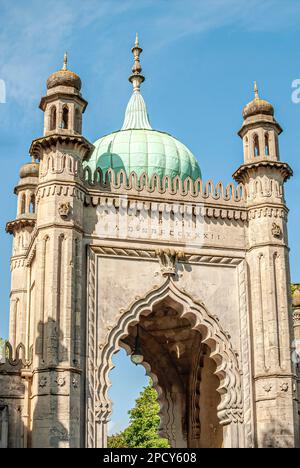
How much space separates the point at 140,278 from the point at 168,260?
891 mm

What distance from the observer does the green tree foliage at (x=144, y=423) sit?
44.3 metres

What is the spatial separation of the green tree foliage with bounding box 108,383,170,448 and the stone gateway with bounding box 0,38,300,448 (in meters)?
20.0

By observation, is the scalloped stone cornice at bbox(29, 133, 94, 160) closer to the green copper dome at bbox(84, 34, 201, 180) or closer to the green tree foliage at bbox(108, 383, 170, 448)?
the green copper dome at bbox(84, 34, 201, 180)

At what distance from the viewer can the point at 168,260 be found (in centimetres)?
2230

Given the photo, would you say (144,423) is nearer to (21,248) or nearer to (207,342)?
(21,248)

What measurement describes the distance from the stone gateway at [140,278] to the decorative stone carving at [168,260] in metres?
0.03

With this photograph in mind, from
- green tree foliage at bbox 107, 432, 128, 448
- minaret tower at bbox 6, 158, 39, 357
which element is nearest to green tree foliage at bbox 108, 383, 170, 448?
green tree foliage at bbox 107, 432, 128, 448

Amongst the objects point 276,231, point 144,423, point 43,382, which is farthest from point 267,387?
point 144,423

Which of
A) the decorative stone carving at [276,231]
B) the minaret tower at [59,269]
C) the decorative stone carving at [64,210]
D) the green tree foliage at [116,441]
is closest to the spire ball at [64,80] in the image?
the minaret tower at [59,269]

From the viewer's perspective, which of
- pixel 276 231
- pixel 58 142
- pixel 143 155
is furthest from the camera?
pixel 143 155

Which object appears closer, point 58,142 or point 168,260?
point 58,142

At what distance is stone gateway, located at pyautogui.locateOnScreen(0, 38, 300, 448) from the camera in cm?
2052

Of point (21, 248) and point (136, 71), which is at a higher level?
point (136, 71)
